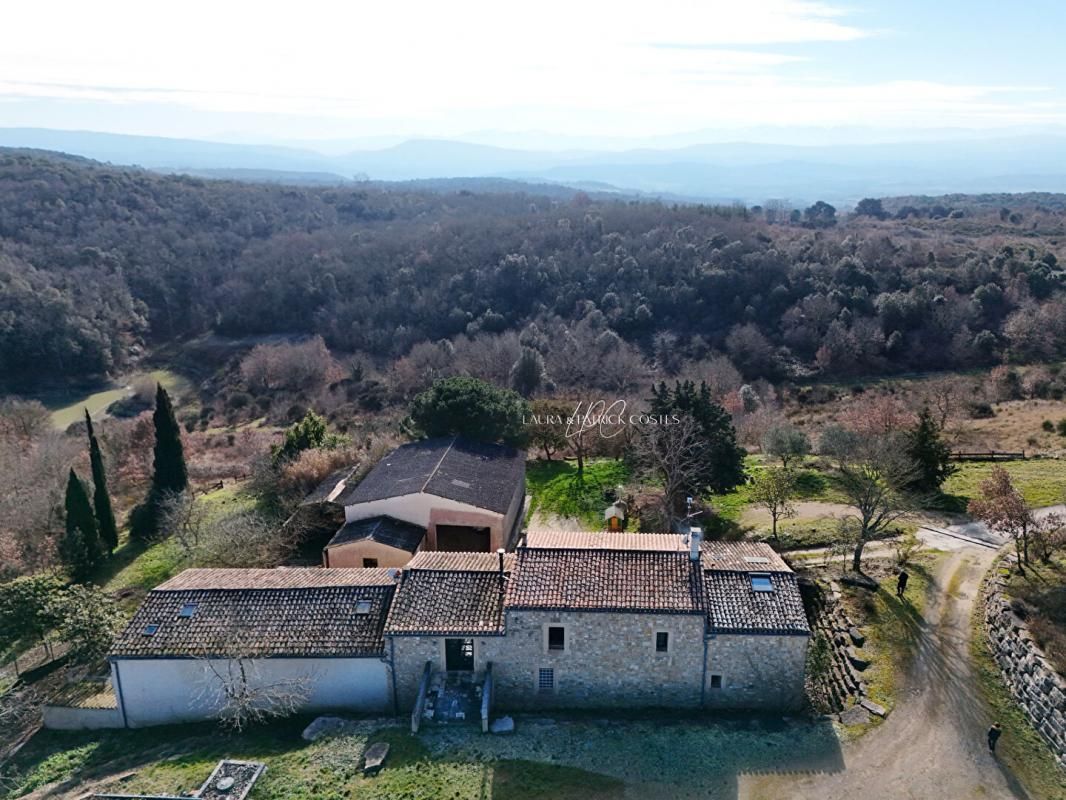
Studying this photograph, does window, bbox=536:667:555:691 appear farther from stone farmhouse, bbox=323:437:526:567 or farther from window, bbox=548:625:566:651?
stone farmhouse, bbox=323:437:526:567

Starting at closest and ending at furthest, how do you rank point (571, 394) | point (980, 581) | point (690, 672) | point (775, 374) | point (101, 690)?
point (690, 672)
point (101, 690)
point (980, 581)
point (571, 394)
point (775, 374)

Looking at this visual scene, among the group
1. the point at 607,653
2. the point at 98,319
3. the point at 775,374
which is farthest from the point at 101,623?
the point at 98,319

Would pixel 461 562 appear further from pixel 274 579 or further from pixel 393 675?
pixel 274 579

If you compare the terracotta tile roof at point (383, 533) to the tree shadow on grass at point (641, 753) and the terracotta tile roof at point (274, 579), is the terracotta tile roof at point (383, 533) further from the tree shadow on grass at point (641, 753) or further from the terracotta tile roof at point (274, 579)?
the tree shadow on grass at point (641, 753)

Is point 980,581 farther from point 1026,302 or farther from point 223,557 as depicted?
point 1026,302

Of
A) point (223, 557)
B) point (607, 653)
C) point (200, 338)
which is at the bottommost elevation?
point (200, 338)

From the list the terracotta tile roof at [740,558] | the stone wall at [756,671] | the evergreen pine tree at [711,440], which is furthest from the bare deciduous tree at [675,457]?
the stone wall at [756,671]

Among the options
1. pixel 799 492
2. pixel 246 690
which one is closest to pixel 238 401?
pixel 246 690
